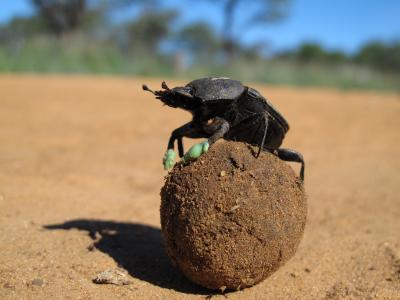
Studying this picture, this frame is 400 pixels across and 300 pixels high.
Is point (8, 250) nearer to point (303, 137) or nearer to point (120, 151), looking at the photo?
point (120, 151)

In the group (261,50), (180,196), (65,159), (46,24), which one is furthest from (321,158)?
(261,50)

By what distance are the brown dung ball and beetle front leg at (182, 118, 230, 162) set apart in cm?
6

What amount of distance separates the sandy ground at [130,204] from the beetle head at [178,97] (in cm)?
102

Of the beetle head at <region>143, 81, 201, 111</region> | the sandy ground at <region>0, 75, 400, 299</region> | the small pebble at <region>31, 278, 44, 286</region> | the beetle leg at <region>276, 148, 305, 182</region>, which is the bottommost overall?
the sandy ground at <region>0, 75, 400, 299</region>

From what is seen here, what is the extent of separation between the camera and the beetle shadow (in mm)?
2777

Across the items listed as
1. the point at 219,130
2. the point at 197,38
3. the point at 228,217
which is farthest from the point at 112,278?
the point at 197,38

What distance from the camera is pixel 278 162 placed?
273 centimetres

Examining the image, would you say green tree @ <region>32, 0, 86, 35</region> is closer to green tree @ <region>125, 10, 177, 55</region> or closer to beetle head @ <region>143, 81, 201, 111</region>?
green tree @ <region>125, 10, 177, 55</region>

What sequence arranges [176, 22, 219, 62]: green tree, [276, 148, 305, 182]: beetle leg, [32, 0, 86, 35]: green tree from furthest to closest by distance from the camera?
[176, 22, 219, 62]: green tree < [32, 0, 86, 35]: green tree < [276, 148, 305, 182]: beetle leg

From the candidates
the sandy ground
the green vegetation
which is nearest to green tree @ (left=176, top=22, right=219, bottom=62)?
the green vegetation

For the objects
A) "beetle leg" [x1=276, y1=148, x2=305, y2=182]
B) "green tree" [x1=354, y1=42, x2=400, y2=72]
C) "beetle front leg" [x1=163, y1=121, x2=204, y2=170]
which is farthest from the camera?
"green tree" [x1=354, y1=42, x2=400, y2=72]

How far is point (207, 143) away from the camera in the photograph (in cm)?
250

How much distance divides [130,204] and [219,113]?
2054 millimetres

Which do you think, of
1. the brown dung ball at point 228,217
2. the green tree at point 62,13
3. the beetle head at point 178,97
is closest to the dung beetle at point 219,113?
the beetle head at point 178,97
